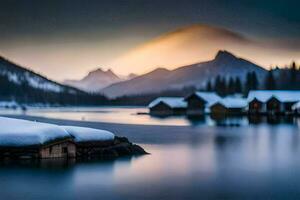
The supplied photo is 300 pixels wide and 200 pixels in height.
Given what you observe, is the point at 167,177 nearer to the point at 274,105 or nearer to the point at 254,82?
the point at 274,105

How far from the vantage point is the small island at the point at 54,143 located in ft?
77.2

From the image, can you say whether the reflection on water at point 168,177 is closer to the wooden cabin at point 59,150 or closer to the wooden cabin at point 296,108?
the wooden cabin at point 59,150

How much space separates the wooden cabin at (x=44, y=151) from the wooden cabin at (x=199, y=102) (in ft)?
248

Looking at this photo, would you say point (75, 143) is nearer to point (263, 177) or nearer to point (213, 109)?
point (263, 177)

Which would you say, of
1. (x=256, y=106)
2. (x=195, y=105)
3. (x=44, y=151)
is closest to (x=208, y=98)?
(x=195, y=105)

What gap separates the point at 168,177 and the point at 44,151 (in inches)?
275

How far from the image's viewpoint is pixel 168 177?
2017cm

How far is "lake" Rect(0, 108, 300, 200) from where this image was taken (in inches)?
667

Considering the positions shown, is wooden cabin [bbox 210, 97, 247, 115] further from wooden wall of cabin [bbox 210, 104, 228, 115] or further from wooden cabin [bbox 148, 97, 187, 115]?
wooden cabin [bbox 148, 97, 187, 115]

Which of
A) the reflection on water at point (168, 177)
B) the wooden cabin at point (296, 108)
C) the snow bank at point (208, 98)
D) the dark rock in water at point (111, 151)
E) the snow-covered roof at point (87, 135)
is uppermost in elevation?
the snow bank at point (208, 98)

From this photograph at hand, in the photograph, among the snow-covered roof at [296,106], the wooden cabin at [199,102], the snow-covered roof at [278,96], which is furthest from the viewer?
the wooden cabin at [199,102]

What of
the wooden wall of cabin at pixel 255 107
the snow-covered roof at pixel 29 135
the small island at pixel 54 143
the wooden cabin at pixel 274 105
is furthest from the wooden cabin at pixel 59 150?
the wooden wall of cabin at pixel 255 107

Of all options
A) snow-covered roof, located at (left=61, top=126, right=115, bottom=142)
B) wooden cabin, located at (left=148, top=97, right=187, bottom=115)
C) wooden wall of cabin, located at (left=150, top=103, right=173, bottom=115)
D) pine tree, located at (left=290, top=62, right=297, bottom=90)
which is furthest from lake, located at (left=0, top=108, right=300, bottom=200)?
pine tree, located at (left=290, top=62, right=297, bottom=90)

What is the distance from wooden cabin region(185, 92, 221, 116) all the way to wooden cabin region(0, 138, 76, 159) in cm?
7552
